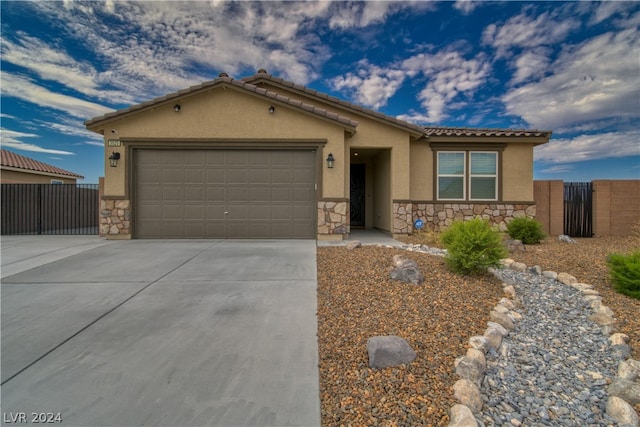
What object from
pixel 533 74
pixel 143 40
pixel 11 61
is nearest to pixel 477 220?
pixel 533 74

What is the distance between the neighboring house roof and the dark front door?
15.3 meters

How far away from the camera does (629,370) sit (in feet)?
8.60

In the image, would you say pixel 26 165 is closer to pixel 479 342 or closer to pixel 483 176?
pixel 479 342

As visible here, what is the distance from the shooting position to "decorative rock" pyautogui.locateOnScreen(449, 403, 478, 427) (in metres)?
1.88

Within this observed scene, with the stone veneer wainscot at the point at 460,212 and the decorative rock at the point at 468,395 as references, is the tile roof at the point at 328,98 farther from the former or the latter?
the decorative rock at the point at 468,395

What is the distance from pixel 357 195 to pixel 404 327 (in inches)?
385

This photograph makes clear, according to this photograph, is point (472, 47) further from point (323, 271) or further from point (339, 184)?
point (323, 271)

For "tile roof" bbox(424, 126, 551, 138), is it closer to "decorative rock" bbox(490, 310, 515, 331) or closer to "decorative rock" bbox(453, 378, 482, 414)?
"decorative rock" bbox(490, 310, 515, 331)

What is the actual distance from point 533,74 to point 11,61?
2228 centimetres

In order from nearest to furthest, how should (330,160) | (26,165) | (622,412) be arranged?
1. (622,412)
2. (330,160)
3. (26,165)

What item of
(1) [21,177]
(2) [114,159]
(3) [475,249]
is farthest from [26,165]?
(3) [475,249]

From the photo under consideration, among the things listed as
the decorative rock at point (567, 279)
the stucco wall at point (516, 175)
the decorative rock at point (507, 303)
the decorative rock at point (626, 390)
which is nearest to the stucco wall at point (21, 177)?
the decorative rock at point (507, 303)

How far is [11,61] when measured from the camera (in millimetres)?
11555

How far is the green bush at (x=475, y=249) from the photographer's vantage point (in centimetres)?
473
